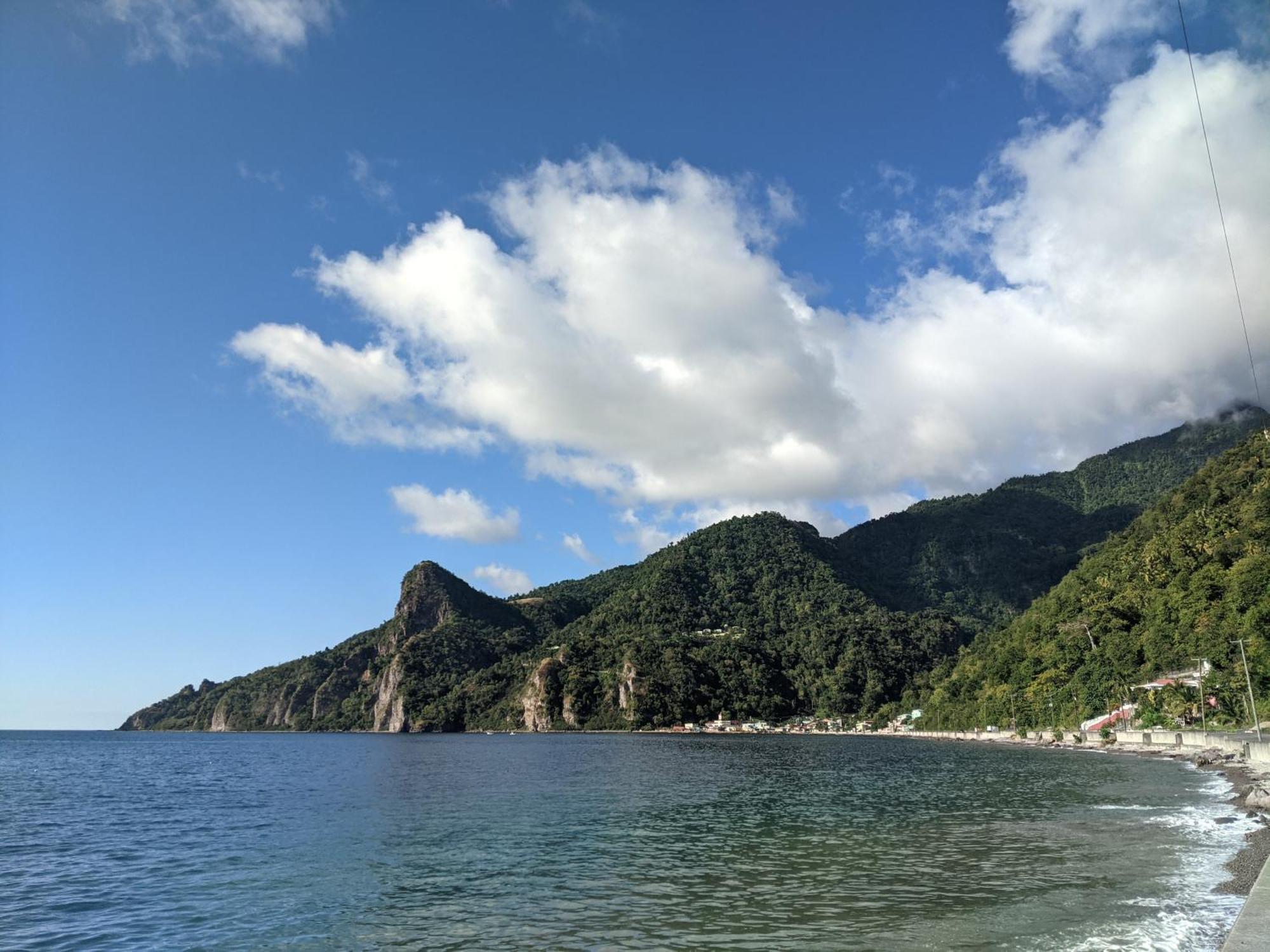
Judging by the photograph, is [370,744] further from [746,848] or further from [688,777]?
[746,848]

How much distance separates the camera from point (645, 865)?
28.8 m

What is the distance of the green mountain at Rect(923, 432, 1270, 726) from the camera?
8450cm

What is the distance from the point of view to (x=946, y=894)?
2209 centimetres

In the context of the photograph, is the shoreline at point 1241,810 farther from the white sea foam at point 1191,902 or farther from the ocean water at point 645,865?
the ocean water at point 645,865

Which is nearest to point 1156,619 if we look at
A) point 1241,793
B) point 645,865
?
point 1241,793

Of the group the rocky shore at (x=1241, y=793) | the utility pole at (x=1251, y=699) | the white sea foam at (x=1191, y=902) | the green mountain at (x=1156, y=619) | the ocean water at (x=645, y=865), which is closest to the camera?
the white sea foam at (x=1191, y=902)

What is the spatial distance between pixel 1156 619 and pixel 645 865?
102m

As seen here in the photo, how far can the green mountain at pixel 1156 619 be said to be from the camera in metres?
84.5

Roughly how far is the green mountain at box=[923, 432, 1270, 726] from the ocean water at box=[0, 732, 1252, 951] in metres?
26.7

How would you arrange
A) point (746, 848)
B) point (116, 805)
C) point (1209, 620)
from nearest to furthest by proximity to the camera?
point (746, 848)
point (116, 805)
point (1209, 620)

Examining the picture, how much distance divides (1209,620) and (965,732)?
68.2 metres

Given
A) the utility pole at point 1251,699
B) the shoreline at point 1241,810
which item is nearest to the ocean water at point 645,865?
the shoreline at point 1241,810

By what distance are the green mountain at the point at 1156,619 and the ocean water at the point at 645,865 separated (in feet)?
87.7

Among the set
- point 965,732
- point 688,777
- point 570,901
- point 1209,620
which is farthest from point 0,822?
point 965,732
